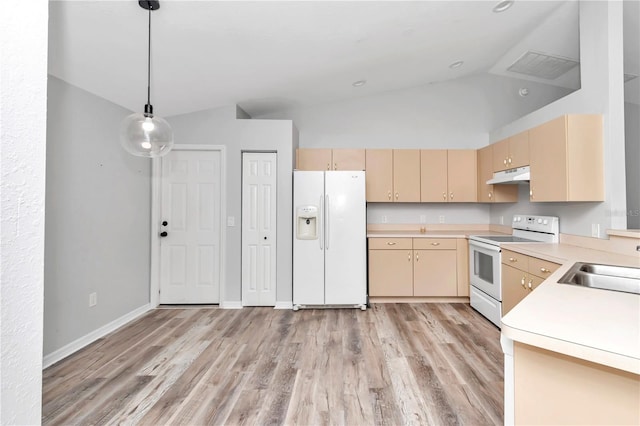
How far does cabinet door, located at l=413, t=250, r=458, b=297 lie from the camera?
373cm

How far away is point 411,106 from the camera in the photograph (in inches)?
171

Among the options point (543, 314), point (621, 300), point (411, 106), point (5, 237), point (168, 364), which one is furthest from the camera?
point (411, 106)

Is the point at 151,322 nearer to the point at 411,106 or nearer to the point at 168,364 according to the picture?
the point at 168,364

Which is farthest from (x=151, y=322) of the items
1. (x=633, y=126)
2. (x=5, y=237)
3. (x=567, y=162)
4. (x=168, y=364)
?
(x=633, y=126)

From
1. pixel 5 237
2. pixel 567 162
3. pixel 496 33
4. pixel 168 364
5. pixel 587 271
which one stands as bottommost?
pixel 168 364

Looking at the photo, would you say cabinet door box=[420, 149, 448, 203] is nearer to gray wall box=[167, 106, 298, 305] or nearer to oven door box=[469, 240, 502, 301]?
oven door box=[469, 240, 502, 301]

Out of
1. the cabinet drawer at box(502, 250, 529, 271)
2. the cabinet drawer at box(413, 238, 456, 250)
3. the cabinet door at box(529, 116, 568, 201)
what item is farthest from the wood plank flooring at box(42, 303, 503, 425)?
the cabinet door at box(529, 116, 568, 201)

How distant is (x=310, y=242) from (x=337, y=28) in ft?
7.30

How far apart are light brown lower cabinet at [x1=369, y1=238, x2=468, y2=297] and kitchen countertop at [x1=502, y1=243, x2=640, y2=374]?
8.00 feet

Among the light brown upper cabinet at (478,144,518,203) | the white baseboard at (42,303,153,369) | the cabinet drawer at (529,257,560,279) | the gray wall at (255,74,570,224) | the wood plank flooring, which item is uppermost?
the gray wall at (255,74,570,224)

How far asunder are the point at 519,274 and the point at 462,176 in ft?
5.82

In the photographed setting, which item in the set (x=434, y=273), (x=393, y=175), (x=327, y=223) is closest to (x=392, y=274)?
(x=434, y=273)

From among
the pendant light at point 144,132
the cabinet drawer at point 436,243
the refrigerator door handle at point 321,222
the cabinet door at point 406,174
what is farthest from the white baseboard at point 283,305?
the pendant light at point 144,132

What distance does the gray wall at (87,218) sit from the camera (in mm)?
2363
